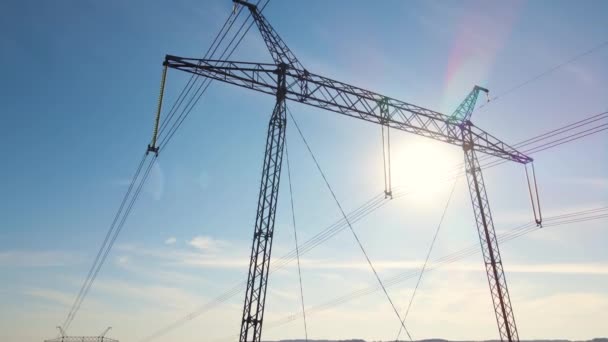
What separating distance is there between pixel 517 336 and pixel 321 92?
20.0m

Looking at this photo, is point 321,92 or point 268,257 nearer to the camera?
point 268,257

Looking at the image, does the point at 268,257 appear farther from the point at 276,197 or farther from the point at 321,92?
the point at 321,92

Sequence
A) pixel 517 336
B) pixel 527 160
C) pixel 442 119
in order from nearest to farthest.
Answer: pixel 517 336 → pixel 442 119 → pixel 527 160

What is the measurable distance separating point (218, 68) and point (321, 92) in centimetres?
627

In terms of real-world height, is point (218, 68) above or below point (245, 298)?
above

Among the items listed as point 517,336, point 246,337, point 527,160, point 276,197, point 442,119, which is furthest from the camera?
point 527,160

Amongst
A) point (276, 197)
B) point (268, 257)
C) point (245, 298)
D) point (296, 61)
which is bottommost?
point (245, 298)

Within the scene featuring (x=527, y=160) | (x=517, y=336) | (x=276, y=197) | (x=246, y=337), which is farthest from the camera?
(x=527, y=160)

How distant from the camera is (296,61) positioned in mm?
25812

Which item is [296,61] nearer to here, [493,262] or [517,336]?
[493,262]

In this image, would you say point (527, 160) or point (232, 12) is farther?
point (527, 160)

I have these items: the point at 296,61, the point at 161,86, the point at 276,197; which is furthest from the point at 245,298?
the point at 296,61

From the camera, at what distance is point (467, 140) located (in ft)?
96.3

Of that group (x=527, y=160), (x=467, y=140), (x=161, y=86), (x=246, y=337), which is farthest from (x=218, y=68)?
(x=527, y=160)
